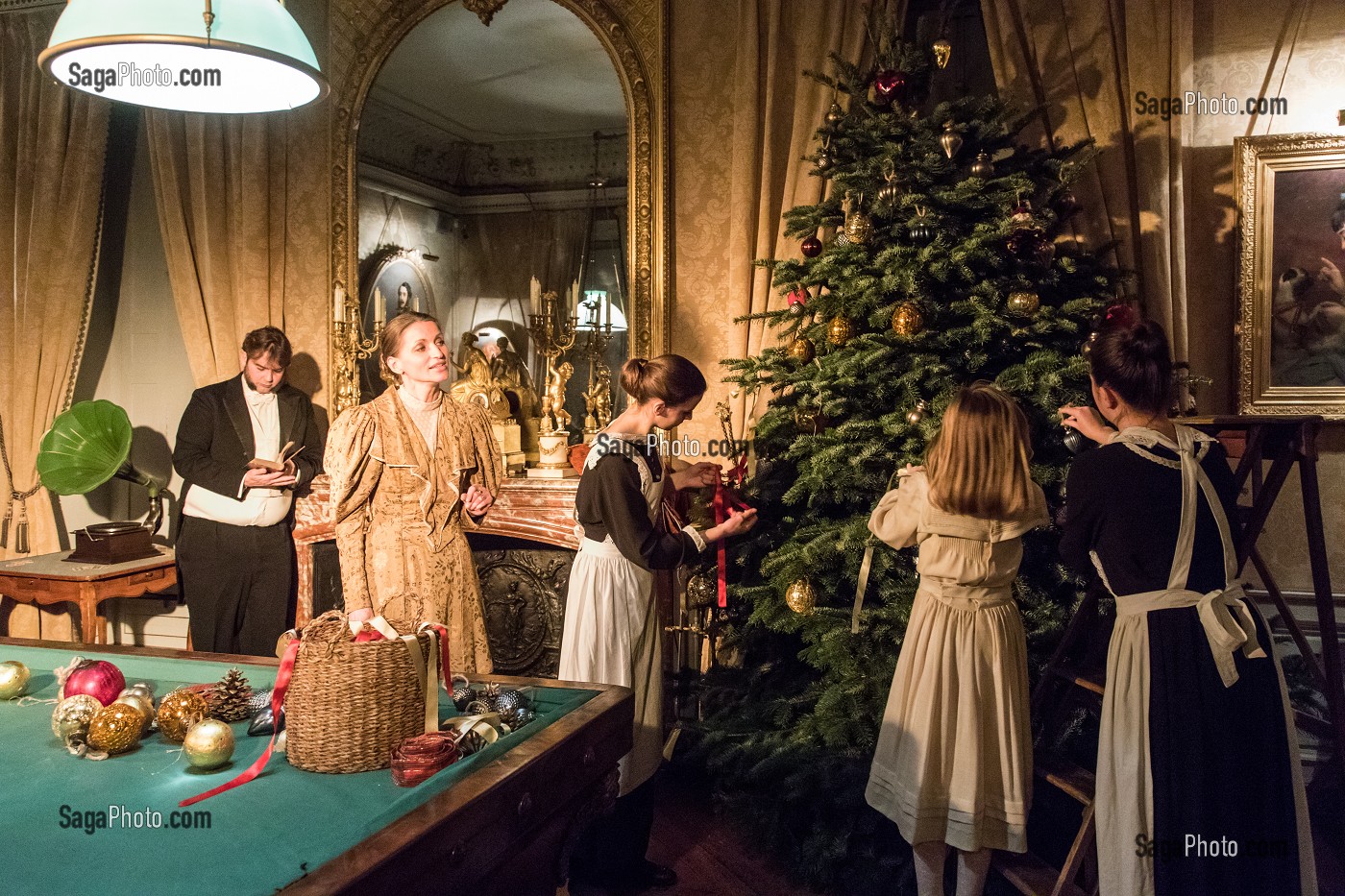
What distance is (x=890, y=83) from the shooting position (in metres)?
3.34

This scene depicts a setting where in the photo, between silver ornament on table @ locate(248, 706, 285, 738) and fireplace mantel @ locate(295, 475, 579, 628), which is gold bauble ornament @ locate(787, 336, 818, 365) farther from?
silver ornament on table @ locate(248, 706, 285, 738)

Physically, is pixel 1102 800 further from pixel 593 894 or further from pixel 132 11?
pixel 132 11

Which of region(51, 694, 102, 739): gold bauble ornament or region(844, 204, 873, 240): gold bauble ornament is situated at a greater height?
region(844, 204, 873, 240): gold bauble ornament

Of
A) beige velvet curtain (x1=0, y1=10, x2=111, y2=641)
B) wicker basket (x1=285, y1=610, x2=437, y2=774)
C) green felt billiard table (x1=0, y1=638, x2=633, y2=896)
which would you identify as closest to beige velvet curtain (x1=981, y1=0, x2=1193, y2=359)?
green felt billiard table (x1=0, y1=638, x2=633, y2=896)

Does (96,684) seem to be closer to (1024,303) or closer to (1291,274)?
(1024,303)

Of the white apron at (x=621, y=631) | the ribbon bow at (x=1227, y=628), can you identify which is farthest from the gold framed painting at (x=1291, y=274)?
the white apron at (x=621, y=631)

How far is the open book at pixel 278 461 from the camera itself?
4.47 m

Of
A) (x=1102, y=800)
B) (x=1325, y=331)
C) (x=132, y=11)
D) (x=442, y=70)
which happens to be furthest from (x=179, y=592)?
(x=1325, y=331)

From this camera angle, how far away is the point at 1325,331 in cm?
372

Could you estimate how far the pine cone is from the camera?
1.88 metres

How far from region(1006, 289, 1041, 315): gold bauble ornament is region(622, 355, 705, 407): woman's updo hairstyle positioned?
1.07m

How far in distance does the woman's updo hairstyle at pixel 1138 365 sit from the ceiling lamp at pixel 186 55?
6.59ft

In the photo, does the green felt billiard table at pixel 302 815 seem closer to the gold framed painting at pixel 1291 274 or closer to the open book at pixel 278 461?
the open book at pixel 278 461

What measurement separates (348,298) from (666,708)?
266cm
